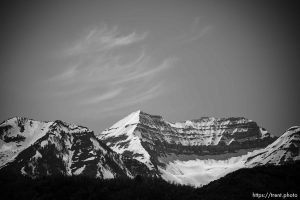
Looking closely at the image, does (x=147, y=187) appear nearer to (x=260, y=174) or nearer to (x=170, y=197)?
(x=170, y=197)

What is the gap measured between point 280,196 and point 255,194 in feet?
9.92

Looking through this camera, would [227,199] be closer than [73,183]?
Yes

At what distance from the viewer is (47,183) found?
63406mm

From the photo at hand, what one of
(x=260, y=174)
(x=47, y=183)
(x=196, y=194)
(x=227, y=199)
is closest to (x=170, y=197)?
(x=196, y=194)

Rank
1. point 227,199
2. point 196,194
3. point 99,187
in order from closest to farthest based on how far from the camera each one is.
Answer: point 227,199 < point 196,194 < point 99,187

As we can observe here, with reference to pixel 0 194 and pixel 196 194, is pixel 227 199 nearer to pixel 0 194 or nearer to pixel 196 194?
pixel 196 194

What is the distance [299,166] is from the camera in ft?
211

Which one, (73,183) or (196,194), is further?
(73,183)

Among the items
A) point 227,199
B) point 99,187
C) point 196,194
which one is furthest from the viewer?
point 99,187

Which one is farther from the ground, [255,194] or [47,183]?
[47,183]

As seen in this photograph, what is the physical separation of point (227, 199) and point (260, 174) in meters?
8.52

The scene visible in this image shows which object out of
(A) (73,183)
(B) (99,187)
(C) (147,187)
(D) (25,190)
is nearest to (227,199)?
(C) (147,187)

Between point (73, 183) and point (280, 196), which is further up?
point (73, 183)

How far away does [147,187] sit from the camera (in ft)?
202
